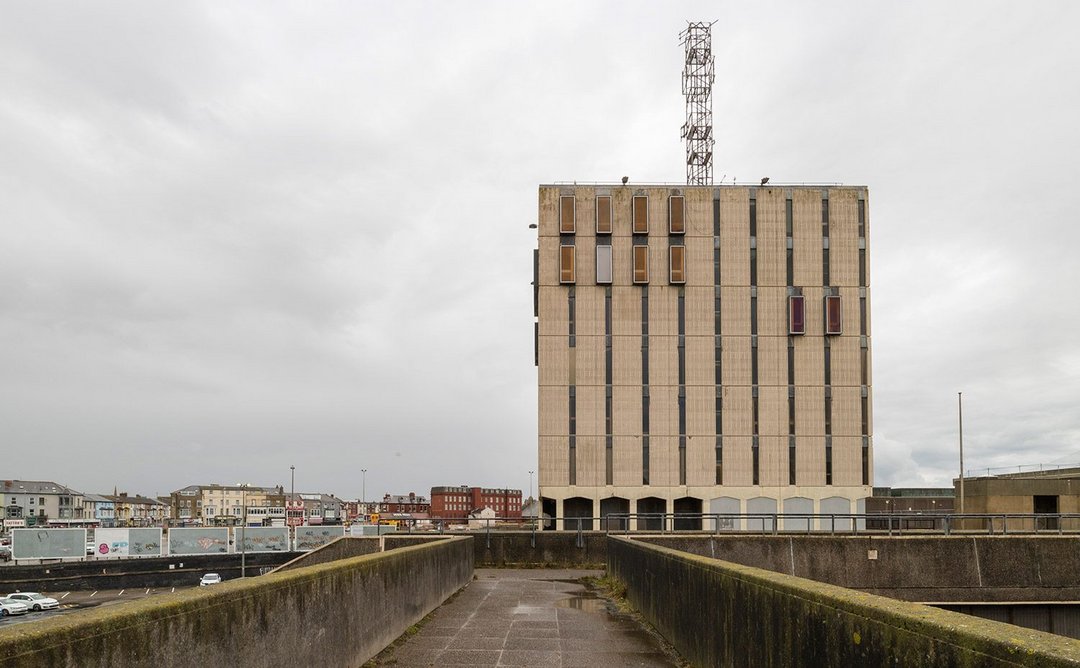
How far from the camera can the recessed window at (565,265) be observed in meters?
61.9

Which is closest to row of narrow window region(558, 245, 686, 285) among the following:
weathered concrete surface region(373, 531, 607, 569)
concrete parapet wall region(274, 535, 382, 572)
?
weathered concrete surface region(373, 531, 607, 569)

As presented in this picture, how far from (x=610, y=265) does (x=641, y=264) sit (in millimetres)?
2235

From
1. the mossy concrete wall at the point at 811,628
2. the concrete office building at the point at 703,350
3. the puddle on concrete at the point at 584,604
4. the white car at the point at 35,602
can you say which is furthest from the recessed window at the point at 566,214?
the mossy concrete wall at the point at 811,628

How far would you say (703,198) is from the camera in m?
63.0

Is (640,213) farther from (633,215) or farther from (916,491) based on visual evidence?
(916,491)

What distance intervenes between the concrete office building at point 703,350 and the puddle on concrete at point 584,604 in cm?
4262

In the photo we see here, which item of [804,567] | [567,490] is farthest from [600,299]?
[804,567]

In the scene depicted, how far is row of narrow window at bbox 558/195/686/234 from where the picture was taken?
62.2 m

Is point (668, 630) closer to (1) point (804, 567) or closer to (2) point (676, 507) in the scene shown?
(1) point (804, 567)

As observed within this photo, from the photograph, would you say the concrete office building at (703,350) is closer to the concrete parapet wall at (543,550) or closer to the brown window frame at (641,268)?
the brown window frame at (641,268)

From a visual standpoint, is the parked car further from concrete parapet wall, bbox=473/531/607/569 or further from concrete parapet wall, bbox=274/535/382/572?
concrete parapet wall, bbox=473/531/607/569

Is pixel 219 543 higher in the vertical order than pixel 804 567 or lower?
lower

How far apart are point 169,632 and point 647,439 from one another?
56.7 metres

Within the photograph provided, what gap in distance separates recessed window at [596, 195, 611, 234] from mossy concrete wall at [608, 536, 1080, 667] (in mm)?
51020
